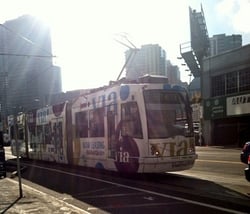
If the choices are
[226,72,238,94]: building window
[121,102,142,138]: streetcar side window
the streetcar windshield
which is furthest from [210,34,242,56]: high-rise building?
[121,102,142,138]: streetcar side window

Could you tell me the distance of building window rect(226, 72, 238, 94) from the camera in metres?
44.7

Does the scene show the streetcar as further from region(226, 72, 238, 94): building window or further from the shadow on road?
region(226, 72, 238, 94): building window

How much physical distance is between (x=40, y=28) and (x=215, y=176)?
1671 cm

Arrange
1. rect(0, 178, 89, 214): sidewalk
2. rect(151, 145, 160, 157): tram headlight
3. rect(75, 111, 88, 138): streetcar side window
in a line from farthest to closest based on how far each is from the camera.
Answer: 1. rect(75, 111, 88, 138): streetcar side window
2. rect(151, 145, 160, 157): tram headlight
3. rect(0, 178, 89, 214): sidewalk

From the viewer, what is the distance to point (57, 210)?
1039cm

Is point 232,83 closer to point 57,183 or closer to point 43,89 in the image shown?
point 43,89

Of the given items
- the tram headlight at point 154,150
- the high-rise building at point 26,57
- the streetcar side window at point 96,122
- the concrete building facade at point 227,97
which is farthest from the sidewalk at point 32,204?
the concrete building facade at point 227,97

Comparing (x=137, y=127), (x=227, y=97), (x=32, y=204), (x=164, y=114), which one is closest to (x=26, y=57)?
(x=137, y=127)

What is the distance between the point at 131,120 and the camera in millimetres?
16625

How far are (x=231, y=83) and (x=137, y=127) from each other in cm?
3054

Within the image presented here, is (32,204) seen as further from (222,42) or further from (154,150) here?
(222,42)

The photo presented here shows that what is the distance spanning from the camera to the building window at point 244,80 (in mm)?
43031

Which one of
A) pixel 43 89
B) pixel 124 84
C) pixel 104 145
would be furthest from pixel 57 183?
pixel 43 89

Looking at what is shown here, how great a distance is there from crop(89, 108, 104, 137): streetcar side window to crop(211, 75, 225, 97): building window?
28.5 m
